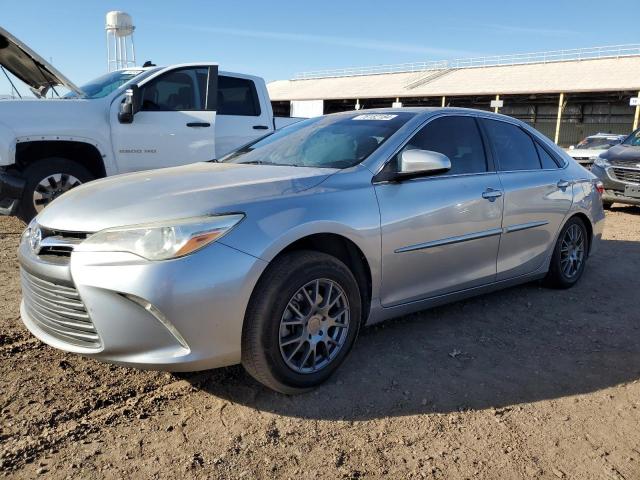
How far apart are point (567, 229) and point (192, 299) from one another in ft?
12.2

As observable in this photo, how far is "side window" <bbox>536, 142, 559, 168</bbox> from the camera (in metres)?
4.82

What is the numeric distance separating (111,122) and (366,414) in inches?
192

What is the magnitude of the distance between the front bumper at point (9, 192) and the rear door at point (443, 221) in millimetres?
4072

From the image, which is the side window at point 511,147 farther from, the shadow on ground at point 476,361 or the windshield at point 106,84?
the windshield at point 106,84

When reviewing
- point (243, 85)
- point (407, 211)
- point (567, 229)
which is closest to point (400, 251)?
point (407, 211)

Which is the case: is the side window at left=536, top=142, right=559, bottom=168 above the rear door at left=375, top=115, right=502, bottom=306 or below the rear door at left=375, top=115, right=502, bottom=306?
above

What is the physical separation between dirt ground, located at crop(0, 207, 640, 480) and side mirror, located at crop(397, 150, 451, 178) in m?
1.17

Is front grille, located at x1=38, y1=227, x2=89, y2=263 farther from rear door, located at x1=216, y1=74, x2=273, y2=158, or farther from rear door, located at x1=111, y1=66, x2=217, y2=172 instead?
rear door, located at x1=216, y1=74, x2=273, y2=158

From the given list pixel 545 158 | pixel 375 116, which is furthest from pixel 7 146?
pixel 545 158

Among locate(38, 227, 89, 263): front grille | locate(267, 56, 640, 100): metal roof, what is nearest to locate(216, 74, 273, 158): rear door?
locate(38, 227, 89, 263): front grille

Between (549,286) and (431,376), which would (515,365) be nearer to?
(431,376)

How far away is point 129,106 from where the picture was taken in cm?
625

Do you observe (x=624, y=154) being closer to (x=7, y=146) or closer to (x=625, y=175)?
(x=625, y=175)

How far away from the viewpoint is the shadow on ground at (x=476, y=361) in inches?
118
